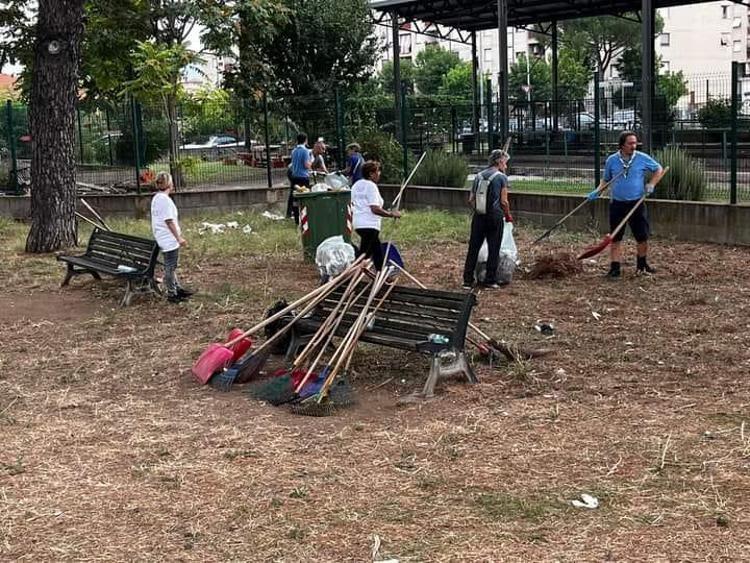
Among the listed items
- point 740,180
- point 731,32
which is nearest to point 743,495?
point 740,180

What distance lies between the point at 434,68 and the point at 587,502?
3129 inches

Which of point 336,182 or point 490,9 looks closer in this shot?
point 336,182

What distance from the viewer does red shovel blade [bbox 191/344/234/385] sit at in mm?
6836

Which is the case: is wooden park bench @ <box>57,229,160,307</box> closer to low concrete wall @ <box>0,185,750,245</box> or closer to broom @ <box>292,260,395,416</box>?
broom @ <box>292,260,395,416</box>

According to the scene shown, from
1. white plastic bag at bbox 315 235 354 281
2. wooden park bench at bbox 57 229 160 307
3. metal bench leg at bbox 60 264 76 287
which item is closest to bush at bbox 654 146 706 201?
white plastic bag at bbox 315 235 354 281

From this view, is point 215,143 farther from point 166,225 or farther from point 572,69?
point 572,69

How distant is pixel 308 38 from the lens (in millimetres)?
29391

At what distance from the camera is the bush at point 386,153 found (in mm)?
19172

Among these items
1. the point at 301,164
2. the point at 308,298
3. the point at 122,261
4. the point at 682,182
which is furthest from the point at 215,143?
the point at 308,298

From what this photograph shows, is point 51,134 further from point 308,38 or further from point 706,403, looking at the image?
point 308,38

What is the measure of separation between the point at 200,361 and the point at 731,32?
87063 mm

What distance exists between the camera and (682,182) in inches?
552

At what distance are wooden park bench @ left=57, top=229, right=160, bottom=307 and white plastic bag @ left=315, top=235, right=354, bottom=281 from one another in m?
1.95

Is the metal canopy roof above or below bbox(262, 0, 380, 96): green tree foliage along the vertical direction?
above
